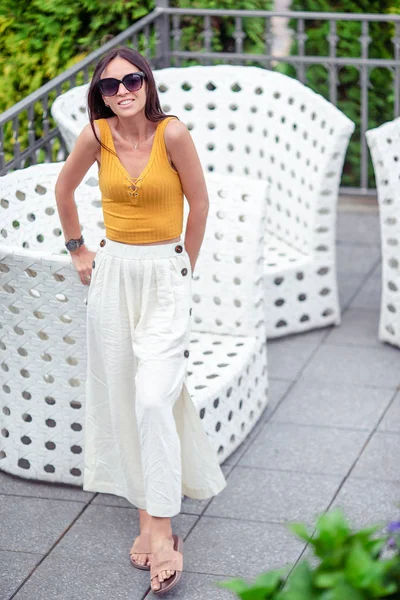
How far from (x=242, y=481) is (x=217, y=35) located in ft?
12.8

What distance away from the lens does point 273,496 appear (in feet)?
13.6

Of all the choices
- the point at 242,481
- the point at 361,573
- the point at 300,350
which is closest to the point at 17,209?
the point at 242,481

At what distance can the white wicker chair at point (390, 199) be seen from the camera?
5.29 m

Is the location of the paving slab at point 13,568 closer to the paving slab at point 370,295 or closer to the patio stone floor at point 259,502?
the patio stone floor at point 259,502

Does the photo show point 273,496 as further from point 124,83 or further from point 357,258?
point 357,258

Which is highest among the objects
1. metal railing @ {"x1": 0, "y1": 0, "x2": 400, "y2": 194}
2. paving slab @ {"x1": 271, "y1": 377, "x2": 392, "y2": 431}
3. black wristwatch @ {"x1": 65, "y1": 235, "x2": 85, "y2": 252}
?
black wristwatch @ {"x1": 65, "y1": 235, "x2": 85, "y2": 252}

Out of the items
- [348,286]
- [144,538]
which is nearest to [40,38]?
[348,286]

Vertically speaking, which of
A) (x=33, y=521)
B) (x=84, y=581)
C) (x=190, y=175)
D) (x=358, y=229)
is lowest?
(x=358, y=229)

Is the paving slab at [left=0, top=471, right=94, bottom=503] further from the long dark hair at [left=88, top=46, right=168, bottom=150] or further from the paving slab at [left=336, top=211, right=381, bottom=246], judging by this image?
the paving slab at [left=336, top=211, right=381, bottom=246]

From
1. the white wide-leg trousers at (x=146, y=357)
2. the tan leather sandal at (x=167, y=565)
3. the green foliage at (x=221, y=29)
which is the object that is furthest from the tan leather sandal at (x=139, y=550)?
the green foliage at (x=221, y=29)

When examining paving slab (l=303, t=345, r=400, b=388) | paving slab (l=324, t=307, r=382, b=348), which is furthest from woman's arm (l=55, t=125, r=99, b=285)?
paving slab (l=324, t=307, r=382, b=348)

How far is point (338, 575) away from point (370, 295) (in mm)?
4760

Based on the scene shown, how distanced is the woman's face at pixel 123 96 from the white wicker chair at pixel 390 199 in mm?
2157

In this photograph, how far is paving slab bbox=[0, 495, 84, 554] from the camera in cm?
387
